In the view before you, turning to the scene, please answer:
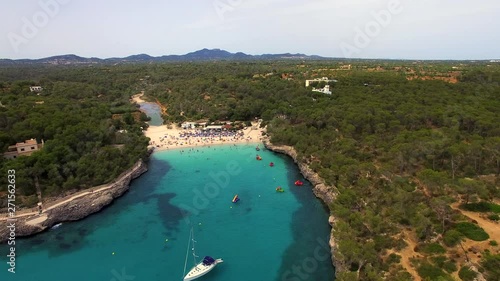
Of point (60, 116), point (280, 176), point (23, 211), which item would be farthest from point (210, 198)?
point (60, 116)

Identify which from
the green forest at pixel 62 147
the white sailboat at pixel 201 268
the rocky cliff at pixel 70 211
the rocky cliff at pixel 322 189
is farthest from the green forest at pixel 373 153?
the white sailboat at pixel 201 268

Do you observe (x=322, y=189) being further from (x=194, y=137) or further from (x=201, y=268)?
(x=194, y=137)

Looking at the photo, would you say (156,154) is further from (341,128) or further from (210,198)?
(341,128)

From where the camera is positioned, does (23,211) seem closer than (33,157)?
Yes

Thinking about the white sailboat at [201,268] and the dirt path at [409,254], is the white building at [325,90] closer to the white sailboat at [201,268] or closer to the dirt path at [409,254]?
the dirt path at [409,254]

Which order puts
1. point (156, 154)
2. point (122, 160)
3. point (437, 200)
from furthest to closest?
point (156, 154), point (122, 160), point (437, 200)

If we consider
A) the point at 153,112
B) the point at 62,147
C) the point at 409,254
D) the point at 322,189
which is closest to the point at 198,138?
the point at 62,147

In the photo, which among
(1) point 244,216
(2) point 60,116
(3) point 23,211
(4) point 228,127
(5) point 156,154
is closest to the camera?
(3) point 23,211

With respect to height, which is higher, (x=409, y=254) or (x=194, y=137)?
(x=409, y=254)
